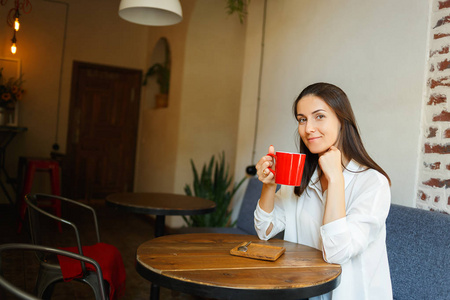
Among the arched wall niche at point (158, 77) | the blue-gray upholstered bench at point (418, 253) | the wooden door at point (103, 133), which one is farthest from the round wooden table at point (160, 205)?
the wooden door at point (103, 133)

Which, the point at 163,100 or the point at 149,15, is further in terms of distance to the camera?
the point at 163,100

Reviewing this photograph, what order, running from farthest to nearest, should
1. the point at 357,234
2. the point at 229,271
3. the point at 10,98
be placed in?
the point at 10,98, the point at 357,234, the point at 229,271

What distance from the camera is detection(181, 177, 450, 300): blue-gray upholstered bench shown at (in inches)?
65.3

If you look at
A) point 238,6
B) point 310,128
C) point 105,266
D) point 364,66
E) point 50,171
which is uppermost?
point 238,6

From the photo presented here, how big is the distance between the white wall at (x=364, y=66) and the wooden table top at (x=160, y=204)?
871 millimetres

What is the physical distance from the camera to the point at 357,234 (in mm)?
1306

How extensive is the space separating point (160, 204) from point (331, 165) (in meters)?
1.41

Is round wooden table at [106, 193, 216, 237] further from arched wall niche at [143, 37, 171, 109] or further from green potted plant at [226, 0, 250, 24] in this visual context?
arched wall niche at [143, 37, 171, 109]

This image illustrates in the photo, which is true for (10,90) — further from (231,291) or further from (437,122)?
(437,122)

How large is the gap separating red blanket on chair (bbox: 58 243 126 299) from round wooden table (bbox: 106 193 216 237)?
0.92 feet

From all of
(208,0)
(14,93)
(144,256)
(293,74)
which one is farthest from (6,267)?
(208,0)

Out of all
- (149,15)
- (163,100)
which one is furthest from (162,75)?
(149,15)

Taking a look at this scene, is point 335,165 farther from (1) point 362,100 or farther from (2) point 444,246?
(1) point 362,100

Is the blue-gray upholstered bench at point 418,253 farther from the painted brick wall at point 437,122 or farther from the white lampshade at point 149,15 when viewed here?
the white lampshade at point 149,15
